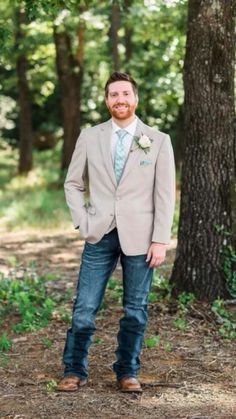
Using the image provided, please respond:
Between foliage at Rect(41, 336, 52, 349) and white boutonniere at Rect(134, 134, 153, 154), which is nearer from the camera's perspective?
white boutonniere at Rect(134, 134, 153, 154)

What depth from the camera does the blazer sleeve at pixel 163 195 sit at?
4777 millimetres

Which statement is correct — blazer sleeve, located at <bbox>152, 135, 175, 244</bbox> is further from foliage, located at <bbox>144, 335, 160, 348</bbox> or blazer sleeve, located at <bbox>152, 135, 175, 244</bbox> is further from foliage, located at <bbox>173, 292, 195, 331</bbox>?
foliage, located at <bbox>173, 292, 195, 331</bbox>

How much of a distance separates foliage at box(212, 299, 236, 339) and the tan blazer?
75.3 inches

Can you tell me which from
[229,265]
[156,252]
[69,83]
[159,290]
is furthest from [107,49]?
[156,252]

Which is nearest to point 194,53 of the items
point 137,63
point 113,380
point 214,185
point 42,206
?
point 214,185

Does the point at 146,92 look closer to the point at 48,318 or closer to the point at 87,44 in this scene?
the point at 87,44

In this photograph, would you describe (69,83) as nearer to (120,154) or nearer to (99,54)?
(99,54)

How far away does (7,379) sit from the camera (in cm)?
545

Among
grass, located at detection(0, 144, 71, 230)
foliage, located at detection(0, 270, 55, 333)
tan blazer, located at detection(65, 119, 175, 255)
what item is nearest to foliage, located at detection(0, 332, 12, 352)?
foliage, located at detection(0, 270, 55, 333)

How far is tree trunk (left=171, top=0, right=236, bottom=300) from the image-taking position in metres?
6.79

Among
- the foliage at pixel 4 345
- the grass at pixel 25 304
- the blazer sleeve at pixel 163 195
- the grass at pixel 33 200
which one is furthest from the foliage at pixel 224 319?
the grass at pixel 33 200

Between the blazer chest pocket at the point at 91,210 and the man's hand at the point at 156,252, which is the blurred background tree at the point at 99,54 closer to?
the blazer chest pocket at the point at 91,210

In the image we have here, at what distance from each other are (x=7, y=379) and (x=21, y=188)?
604 inches

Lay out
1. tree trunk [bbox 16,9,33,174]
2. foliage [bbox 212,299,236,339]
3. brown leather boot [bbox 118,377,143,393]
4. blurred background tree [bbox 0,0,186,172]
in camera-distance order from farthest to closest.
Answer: tree trunk [bbox 16,9,33,174]
blurred background tree [bbox 0,0,186,172]
foliage [bbox 212,299,236,339]
brown leather boot [bbox 118,377,143,393]
